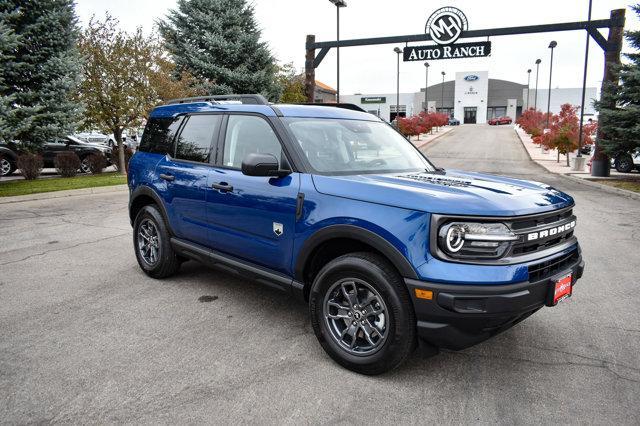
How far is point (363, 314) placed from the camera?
3.16 meters

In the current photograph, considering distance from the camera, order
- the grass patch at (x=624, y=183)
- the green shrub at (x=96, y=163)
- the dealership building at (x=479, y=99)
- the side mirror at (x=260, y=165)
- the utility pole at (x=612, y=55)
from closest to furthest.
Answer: the side mirror at (x=260, y=165) → the grass patch at (x=624, y=183) → the utility pole at (x=612, y=55) → the green shrub at (x=96, y=163) → the dealership building at (x=479, y=99)

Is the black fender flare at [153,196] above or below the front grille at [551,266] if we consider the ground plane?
above

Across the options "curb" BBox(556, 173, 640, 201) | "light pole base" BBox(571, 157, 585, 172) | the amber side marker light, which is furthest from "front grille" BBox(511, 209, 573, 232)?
"light pole base" BBox(571, 157, 585, 172)

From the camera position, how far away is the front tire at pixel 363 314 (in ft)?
9.61

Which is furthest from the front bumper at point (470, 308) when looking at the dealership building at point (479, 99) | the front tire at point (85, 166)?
the dealership building at point (479, 99)

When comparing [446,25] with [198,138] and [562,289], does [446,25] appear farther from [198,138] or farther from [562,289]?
[562,289]

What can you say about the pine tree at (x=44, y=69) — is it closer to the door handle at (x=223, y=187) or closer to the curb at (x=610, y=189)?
the door handle at (x=223, y=187)

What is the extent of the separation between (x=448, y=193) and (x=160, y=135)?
352cm

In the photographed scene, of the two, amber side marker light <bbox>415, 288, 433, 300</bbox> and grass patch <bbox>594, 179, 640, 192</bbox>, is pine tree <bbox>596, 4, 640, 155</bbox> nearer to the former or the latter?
grass patch <bbox>594, 179, 640, 192</bbox>

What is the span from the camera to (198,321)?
162 inches

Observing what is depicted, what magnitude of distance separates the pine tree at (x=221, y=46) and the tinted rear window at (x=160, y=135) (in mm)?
16905

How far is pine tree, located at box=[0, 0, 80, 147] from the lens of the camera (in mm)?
13078

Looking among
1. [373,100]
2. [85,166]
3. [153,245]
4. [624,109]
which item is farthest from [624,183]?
[373,100]

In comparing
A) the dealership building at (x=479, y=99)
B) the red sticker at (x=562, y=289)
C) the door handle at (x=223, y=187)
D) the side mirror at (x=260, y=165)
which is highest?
the dealership building at (x=479, y=99)
